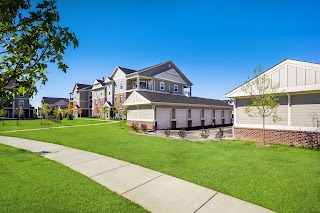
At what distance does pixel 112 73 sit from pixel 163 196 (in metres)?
44.3

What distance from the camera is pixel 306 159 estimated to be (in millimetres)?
9000

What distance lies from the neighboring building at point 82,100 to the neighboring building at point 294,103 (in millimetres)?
56715

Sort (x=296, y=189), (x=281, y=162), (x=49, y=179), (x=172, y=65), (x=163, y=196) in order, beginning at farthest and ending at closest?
(x=172, y=65) → (x=281, y=162) → (x=49, y=179) → (x=296, y=189) → (x=163, y=196)

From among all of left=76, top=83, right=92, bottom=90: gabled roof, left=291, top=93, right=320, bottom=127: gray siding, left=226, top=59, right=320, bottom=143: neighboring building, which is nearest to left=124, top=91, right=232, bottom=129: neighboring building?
left=226, top=59, right=320, bottom=143: neighboring building

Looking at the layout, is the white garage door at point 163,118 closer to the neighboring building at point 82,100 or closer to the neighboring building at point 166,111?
the neighboring building at point 166,111

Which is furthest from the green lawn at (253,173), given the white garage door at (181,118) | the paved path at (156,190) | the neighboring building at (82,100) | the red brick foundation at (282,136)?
the neighboring building at (82,100)

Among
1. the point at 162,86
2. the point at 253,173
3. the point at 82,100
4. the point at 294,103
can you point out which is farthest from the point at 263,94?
the point at 82,100

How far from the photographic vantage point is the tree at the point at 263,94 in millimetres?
13023

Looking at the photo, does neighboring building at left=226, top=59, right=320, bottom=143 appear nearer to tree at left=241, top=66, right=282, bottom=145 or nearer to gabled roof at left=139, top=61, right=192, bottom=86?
tree at left=241, top=66, right=282, bottom=145

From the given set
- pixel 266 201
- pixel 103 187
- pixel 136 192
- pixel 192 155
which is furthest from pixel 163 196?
pixel 192 155

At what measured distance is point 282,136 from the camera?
13.4 metres

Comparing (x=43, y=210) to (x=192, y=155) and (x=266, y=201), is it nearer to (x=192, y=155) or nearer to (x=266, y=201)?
(x=266, y=201)

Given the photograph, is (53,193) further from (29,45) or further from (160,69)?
(160,69)

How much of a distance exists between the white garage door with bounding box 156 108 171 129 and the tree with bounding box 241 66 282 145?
12166 millimetres
